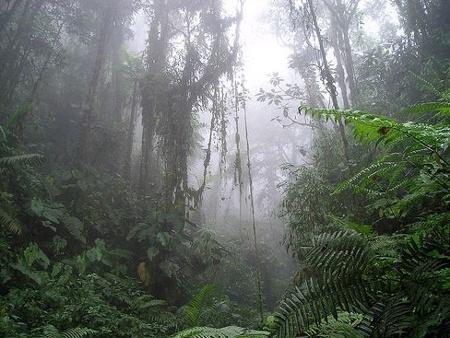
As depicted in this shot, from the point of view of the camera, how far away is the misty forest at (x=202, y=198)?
8.05 ft

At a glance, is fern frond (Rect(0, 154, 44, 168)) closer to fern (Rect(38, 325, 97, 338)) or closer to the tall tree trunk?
fern (Rect(38, 325, 97, 338))

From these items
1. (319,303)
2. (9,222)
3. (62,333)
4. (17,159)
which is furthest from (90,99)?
(319,303)

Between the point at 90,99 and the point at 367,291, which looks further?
the point at 90,99

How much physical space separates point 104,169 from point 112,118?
3.55m

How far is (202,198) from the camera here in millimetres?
11195

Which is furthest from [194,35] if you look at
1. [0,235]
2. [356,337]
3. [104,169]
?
[356,337]

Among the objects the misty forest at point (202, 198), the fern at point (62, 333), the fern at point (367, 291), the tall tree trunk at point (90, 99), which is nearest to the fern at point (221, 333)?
the misty forest at point (202, 198)

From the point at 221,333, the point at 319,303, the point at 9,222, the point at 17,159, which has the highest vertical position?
the point at 17,159

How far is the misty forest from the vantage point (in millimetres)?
2455

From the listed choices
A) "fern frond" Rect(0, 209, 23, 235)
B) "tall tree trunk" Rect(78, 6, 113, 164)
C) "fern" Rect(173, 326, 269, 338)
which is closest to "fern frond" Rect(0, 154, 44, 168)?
"fern frond" Rect(0, 209, 23, 235)

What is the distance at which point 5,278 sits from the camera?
5.33 m

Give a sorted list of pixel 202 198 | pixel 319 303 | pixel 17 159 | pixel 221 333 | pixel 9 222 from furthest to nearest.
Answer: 1. pixel 202 198
2. pixel 17 159
3. pixel 9 222
4. pixel 221 333
5. pixel 319 303

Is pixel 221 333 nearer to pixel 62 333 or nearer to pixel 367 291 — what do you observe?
pixel 367 291

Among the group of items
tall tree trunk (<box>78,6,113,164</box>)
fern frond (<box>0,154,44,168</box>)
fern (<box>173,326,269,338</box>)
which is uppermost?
tall tree trunk (<box>78,6,113,164</box>)
